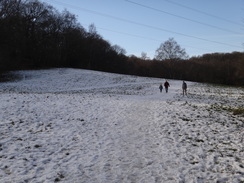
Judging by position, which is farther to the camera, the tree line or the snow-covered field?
the tree line

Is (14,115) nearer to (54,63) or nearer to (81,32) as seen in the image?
(54,63)

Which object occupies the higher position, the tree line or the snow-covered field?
the tree line

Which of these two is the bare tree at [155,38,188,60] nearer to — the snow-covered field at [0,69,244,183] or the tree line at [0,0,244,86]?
the tree line at [0,0,244,86]

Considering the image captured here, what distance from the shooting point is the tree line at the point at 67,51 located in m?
47.9

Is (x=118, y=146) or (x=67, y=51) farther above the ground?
(x=67, y=51)

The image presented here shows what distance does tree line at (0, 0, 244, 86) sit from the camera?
47.9 m

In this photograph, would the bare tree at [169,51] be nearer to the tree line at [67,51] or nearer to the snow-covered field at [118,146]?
the tree line at [67,51]

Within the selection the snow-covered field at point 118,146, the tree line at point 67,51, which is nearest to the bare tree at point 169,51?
the tree line at point 67,51

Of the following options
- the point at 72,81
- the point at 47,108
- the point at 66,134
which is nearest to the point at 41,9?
the point at 72,81

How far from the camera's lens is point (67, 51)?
66.7m

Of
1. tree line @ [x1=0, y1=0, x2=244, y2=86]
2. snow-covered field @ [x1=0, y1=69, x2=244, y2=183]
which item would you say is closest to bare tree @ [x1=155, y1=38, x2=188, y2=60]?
tree line @ [x1=0, y1=0, x2=244, y2=86]

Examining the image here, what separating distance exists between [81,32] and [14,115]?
6229 centimetres

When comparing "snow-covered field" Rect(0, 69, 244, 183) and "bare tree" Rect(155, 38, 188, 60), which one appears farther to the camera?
"bare tree" Rect(155, 38, 188, 60)

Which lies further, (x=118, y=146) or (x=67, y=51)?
(x=67, y=51)
